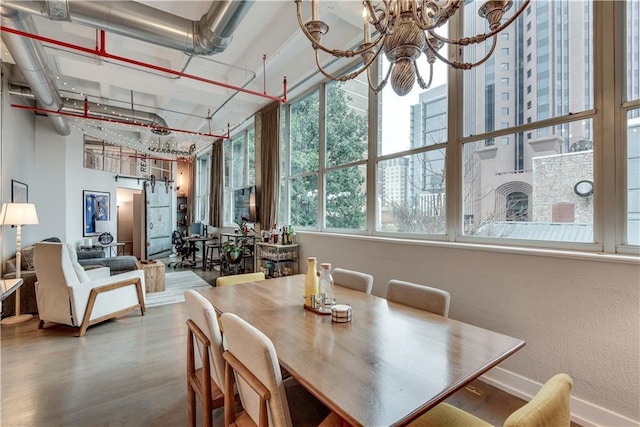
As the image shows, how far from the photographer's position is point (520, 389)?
7.23ft

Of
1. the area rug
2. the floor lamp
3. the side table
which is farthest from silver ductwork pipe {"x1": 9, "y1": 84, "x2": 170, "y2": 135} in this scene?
the area rug

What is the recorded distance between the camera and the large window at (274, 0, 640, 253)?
190 centimetres

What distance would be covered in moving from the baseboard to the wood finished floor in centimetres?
7

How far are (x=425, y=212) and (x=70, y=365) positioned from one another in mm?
3746

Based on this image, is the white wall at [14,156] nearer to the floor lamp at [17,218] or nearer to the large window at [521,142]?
the floor lamp at [17,218]

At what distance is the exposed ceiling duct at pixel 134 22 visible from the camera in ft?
7.59

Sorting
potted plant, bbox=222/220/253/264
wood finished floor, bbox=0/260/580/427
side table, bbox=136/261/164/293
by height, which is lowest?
wood finished floor, bbox=0/260/580/427

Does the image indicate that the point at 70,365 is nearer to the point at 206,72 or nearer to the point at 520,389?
the point at 520,389

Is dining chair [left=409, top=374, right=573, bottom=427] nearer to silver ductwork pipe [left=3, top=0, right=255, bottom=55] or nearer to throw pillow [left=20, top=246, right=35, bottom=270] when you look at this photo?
silver ductwork pipe [left=3, top=0, right=255, bottom=55]

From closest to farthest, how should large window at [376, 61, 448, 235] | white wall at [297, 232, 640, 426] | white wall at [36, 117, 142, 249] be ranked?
white wall at [297, 232, 640, 426], large window at [376, 61, 448, 235], white wall at [36, 117, 142, 249]

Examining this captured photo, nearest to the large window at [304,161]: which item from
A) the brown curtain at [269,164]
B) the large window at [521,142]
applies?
the brown curtain at [269,164]

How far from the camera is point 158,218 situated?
899 cm

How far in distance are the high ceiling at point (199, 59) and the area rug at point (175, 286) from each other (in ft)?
11.1

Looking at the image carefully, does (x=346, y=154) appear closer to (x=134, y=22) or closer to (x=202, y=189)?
(x=134, y=22)
